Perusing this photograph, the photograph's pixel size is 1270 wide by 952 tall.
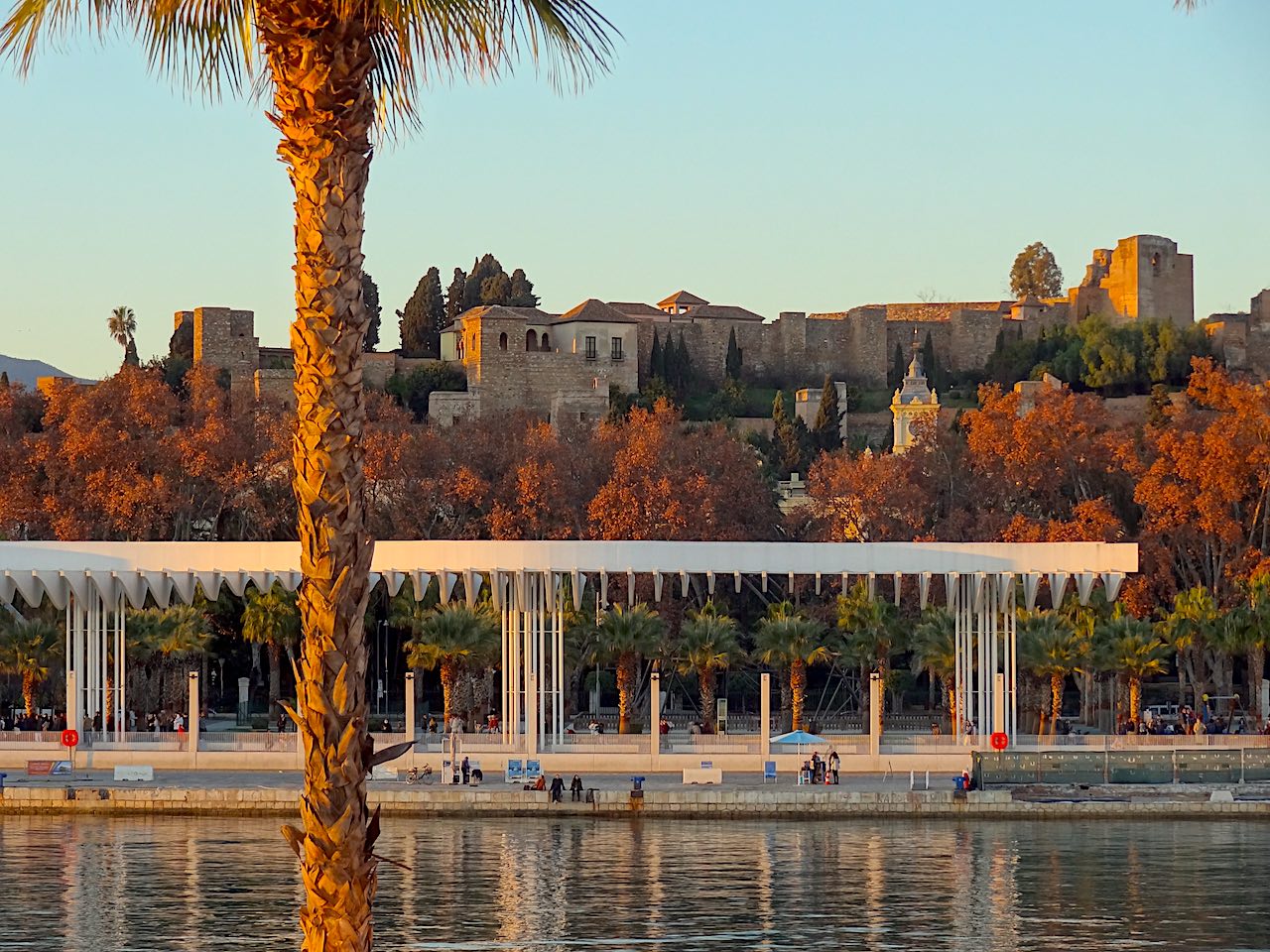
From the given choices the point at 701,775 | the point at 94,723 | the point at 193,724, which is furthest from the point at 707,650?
the point at 94,723

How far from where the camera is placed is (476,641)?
42.7 meters

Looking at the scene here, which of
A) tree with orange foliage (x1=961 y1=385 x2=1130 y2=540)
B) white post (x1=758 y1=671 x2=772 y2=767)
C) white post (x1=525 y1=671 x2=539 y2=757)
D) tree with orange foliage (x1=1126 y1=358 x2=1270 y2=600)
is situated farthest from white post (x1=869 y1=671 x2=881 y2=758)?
tree with orange foliage (x1=961 y1=385 x2=1130 y2=540)

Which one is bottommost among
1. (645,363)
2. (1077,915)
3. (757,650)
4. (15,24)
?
(1077,915)

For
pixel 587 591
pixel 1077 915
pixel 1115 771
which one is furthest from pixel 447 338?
pixel 1077 915

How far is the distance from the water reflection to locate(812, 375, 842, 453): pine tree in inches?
2417

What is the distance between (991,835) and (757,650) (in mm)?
12861

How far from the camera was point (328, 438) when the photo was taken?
988 centimetres

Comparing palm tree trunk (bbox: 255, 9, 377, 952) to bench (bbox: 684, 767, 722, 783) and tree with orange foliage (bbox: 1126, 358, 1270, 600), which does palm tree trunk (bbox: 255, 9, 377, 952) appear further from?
tree with orange foliage (bbox: 1126, 358, 1270, 600)

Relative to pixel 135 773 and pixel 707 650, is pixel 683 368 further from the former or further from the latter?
pixel 135 773

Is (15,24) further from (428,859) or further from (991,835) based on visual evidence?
(991,835)

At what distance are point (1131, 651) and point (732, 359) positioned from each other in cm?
6816

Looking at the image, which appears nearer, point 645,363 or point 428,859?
point 428,859

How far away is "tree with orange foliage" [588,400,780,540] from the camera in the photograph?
55.9 metres

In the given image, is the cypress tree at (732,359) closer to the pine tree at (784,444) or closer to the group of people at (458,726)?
the pine tree at (784,444)
